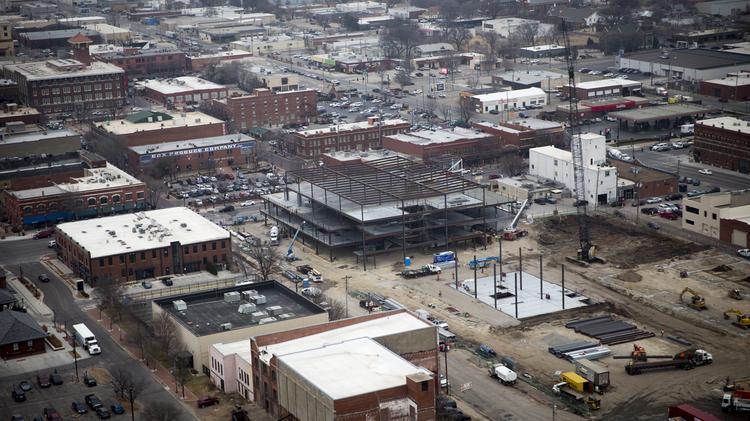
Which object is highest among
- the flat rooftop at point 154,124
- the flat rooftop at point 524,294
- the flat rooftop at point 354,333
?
the flat rooftop at point 154,124

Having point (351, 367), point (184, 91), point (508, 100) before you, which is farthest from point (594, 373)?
point (184, 91)

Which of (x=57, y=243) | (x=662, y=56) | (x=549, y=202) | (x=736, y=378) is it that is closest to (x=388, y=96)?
(x=662, y=56)

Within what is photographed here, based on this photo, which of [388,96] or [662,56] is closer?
[388,96]

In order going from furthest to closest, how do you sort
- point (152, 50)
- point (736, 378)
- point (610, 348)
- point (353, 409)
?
point (152, 50) → point (610, 348) → point (736, 378) → point (353, 409)

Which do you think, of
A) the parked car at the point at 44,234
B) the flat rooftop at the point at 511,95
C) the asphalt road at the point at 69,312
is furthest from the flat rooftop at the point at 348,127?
the asphalt road at the point at 69,312

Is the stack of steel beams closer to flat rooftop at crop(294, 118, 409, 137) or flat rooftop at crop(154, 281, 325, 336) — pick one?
flat rooftop at crop(154, 281, 325, 336)

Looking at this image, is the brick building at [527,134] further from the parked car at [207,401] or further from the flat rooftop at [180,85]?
the parked car at [207,401]

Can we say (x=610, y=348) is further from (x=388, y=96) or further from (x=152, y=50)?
(x=152, y=50)
